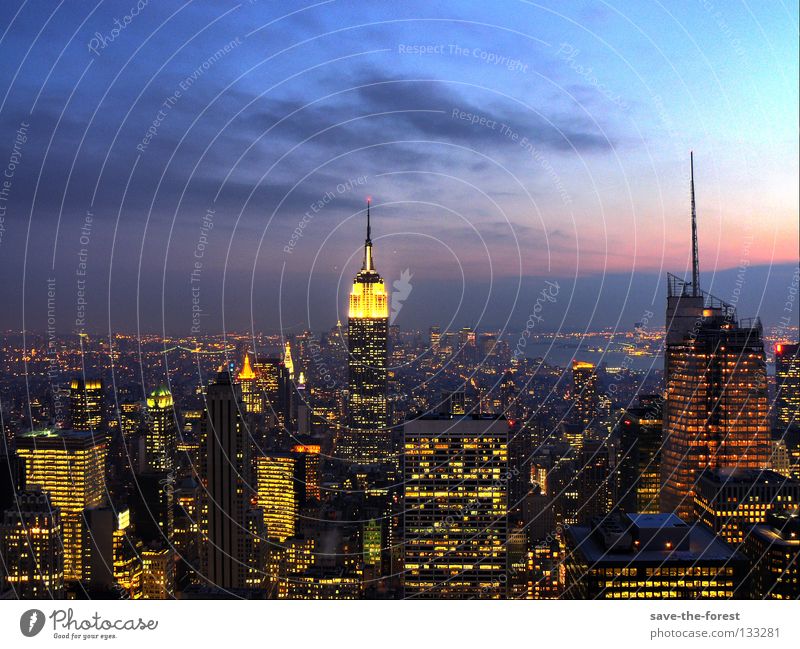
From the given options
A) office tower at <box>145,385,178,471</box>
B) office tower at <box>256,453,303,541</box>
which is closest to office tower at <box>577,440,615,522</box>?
office tower at <box>256,453,303,541</box>

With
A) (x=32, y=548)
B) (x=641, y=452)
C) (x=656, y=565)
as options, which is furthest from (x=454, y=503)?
(x=641, y=452)

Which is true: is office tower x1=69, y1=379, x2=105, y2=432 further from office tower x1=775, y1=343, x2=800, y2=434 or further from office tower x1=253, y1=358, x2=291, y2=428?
office tower x1=775, y1=343, x2=800, y2=434

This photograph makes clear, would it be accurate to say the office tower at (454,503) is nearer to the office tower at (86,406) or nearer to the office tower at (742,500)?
the office tower at (742,500)

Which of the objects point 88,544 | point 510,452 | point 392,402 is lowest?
point 88,544

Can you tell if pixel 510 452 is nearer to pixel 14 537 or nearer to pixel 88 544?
pixel 88 544

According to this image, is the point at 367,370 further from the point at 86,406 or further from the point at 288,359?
the point at 86,406
